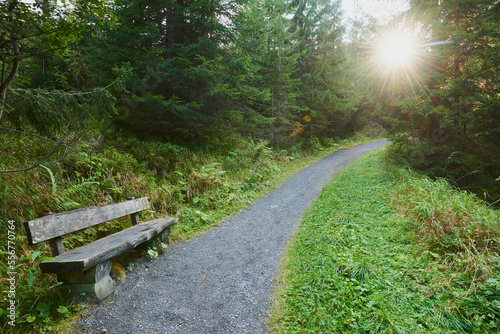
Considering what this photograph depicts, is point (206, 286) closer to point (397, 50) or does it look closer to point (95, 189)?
point (95, 189)

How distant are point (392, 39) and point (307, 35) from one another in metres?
8.54

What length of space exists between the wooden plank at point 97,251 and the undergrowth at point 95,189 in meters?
0.25

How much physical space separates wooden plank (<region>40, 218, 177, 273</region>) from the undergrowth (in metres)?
0.25

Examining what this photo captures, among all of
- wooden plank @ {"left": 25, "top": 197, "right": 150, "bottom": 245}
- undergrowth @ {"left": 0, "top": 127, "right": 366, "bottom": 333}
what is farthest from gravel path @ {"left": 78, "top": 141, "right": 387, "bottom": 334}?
wooden plank @ {"left": 25, "top": 197, "right": 150, "bottom": 245}

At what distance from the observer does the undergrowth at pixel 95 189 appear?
292cm

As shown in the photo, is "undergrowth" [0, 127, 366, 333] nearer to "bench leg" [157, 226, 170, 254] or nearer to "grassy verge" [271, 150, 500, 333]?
"bench leg" [157, 226, 170, 254]

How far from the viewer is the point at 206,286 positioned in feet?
12.6

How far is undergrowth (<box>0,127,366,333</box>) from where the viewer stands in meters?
2.92

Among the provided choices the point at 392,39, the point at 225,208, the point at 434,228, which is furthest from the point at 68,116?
the point at 392,39

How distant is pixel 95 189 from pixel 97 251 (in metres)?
2.80

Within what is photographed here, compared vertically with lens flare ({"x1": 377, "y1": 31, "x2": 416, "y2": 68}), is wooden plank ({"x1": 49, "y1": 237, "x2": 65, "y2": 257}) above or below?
below

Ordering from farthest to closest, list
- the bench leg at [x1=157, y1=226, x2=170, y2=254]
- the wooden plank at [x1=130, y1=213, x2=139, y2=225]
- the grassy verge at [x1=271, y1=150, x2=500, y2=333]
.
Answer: the wooden plank at [x1=130, y1=213, x2=139, y2=225], the bench leg at [x1=157, y1=226, x2=170, y2=254], the grassy verge at [x1=271, y1=150, x2=500, y2=333]

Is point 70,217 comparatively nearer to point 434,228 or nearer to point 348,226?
point 348,226

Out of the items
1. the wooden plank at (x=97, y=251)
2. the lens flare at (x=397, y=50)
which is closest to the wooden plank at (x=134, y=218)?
the wooden plank at (x=97, y=251)
